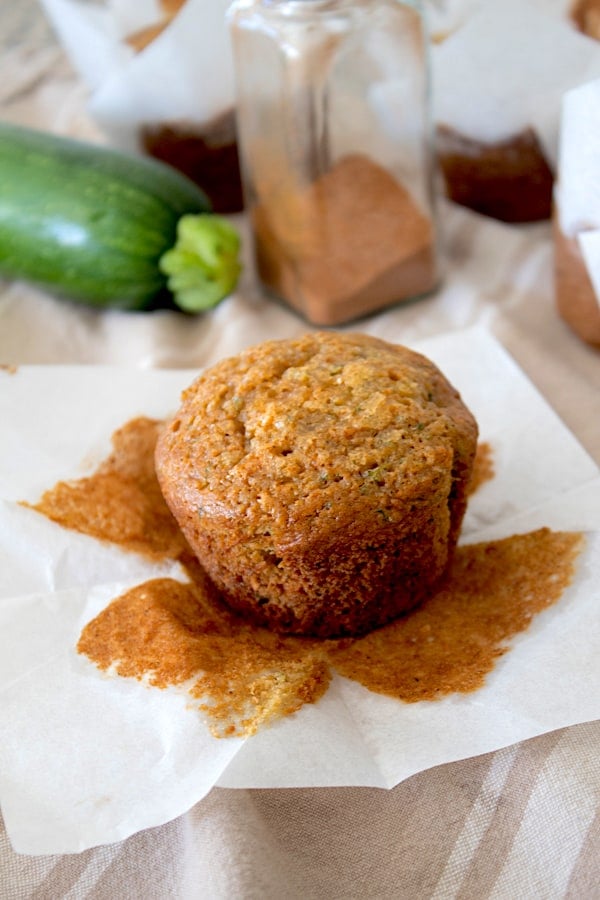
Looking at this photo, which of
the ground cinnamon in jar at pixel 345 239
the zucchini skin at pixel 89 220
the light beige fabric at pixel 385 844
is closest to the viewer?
the light beige fabric at pixel 385 844

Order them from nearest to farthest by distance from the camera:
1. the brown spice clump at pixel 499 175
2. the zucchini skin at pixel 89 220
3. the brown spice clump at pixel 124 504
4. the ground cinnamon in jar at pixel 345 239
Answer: the brown spice clump at pixel 124 504
the ground cinnamon in jar at pixel 345 239
the zucchini skin at pixel 89 220
the brown spice clump at pixel 499 175

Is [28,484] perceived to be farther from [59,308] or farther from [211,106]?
[211,106]

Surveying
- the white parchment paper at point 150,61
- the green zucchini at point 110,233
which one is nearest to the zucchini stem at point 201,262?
the green zucchini at point 110,233

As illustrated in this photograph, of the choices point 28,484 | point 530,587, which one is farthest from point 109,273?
point 530,587

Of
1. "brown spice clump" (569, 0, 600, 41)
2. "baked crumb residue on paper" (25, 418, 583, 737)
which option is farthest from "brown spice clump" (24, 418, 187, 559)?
"brown spice clump" (569, 0, 600, 41)

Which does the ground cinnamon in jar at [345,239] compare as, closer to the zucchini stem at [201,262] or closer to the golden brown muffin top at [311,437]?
the zucchini stem at [201,262]

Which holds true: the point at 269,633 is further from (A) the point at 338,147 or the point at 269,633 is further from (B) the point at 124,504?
(A) the point at 338,147

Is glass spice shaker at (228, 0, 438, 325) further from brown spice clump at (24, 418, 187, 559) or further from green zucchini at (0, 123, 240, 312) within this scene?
brown spice clump at (24, 418, 187, 559)

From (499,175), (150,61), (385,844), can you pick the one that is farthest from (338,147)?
(385,844)
